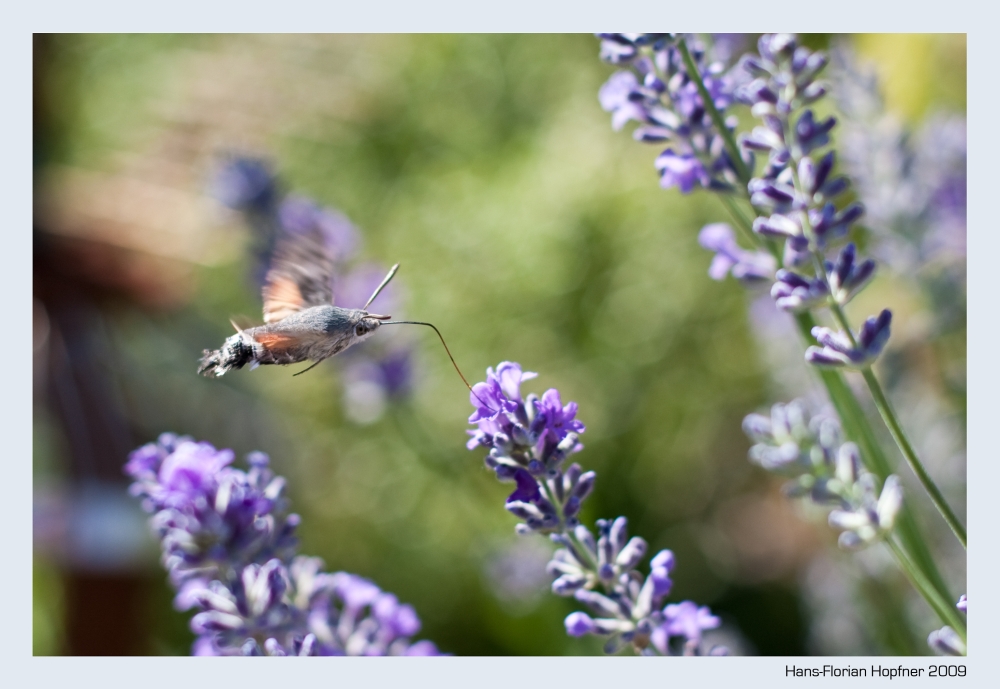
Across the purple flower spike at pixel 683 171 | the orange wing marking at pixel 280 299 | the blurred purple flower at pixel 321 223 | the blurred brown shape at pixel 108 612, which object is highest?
the blurred purple flower at pixel 321 223

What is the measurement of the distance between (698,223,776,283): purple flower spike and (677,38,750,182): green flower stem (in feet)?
0.40

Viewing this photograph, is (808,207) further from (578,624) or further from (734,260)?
(578,624)

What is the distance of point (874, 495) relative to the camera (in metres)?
1.12

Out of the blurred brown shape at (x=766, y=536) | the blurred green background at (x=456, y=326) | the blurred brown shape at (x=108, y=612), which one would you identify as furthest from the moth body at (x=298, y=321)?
the blurred brown shape at (x=766, y=536)

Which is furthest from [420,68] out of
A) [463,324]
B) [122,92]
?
[122,92]

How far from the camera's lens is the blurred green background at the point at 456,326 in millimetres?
2572

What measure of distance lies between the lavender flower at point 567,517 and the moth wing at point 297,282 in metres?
0.63

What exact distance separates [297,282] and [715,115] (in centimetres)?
79

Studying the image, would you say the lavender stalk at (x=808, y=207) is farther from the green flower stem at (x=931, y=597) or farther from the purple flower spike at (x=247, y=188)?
the purple flower spike at (x=247, y=188)

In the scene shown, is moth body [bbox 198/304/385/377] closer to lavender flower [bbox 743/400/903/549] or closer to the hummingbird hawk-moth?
the hummingbird hawk-moth

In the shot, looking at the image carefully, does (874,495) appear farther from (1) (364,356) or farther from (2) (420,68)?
(2) (420,68)

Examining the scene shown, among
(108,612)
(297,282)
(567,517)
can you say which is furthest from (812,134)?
(108,612)

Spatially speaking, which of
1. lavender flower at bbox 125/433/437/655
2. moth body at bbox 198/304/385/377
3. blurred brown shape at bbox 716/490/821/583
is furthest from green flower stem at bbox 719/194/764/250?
blurred brown shape at bbox 716/490/821/583

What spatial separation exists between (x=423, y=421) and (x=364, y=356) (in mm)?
545
